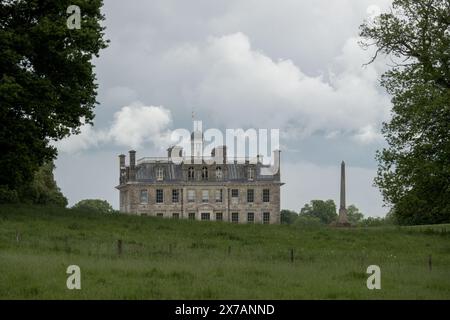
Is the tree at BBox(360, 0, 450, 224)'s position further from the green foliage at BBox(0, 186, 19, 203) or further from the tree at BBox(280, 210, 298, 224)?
the tree at BBox(280, 210, 298, 224)

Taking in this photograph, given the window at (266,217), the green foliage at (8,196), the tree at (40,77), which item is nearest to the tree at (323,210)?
the window at (266,217)

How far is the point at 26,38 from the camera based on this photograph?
117 ft

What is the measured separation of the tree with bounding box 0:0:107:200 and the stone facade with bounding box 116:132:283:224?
59097 millimetres

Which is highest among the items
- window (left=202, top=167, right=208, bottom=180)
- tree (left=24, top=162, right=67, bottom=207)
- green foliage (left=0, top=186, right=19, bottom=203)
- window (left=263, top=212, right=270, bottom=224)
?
window (left=202, top=167, right=208, bottom=180)

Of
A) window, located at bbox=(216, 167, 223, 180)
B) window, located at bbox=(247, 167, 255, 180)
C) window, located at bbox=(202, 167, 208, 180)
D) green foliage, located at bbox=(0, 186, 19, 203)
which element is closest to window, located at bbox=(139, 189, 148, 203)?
window, located at bbox=(202, 167, 208, 180)

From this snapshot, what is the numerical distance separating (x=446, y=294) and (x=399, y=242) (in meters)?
19.2

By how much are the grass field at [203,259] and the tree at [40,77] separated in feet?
11.6

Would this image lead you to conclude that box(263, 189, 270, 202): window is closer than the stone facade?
No

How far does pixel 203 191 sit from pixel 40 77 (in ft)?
202

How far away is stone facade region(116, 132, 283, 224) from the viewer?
322ft

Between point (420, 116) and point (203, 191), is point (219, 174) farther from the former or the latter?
point (420, 116)

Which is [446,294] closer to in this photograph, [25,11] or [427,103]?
[427,103]
